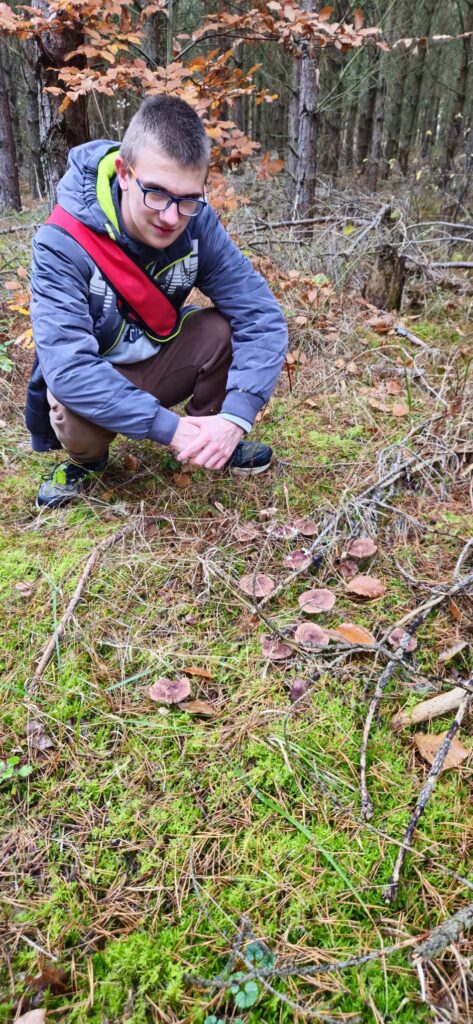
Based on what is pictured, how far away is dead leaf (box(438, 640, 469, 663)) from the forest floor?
2 centimetres

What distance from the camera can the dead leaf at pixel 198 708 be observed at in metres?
1.65

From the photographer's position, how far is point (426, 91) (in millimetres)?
19062

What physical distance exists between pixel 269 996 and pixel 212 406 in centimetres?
219

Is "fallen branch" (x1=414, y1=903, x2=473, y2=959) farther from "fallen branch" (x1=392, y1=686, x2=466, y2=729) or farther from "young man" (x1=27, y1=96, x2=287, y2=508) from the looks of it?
"young man" (x1=27, y1=96, x2=287, y2=508)

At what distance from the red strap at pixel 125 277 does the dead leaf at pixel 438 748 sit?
1874 millimetres

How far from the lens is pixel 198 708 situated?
65.0 inches

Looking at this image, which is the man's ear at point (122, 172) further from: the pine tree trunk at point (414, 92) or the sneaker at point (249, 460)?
the pine tree trunk at point (414, 92)

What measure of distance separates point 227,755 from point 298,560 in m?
0.78

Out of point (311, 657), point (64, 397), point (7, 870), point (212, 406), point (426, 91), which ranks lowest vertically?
point (7, 870)

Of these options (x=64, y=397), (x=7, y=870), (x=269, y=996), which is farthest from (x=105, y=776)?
(x=64, y=397)

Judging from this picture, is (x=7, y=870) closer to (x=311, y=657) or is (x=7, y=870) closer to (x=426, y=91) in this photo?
(x=311, y=657)

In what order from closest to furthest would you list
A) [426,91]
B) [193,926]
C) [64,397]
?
[193,926]
[64,397]
[426,91]

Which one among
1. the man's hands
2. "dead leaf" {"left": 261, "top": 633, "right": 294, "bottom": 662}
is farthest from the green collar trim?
"dead leaf" {"left": 261, "top": 633, "right": 294, "bottom": 662}

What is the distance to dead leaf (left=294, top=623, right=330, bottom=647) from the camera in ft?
5.87
